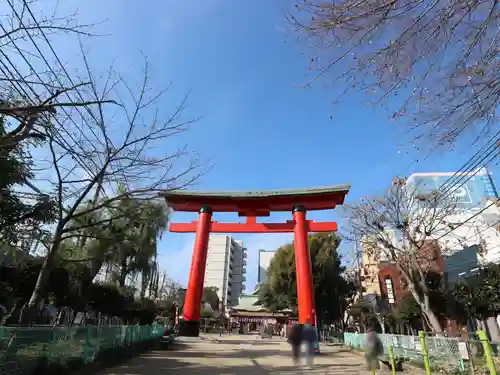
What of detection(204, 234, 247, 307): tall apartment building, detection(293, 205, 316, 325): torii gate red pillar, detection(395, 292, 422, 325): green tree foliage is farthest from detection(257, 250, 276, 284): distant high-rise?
detection(395, 292, 422, 325): green tree foliage

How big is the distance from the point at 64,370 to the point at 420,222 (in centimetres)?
1588

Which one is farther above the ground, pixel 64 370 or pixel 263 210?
pixel 263 210

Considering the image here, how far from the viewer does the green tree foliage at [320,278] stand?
A: 3195 cm

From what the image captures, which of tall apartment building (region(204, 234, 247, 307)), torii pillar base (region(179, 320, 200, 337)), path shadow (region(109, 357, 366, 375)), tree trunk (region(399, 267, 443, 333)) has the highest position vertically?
tall apartment building (region(204, 234, 247, 307))

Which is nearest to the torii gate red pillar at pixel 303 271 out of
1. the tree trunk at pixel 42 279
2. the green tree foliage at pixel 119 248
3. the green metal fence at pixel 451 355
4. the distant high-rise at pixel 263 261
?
the green metal fence at pixel 451 355

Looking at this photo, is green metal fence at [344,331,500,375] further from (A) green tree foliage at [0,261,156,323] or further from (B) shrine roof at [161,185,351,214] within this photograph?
(A) green tree foliage at [0,261,156,323]

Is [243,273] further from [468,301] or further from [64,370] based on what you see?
[64,370]

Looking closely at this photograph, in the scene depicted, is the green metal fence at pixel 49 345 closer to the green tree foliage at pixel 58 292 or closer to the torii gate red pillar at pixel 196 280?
the green tree foliage at pixel 58 292

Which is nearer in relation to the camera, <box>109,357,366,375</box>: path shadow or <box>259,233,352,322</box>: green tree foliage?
<box>109,357,366,375</box>: path shadow

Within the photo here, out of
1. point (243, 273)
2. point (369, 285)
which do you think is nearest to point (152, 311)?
point (369, 285)

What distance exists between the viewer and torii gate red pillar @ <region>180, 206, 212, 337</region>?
21.1 m

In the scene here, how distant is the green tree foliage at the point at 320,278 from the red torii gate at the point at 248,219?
10.0 meters

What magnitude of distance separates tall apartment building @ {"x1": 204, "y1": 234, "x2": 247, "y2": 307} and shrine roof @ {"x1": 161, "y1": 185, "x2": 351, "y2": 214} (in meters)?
65.7

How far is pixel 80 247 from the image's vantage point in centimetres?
1672
